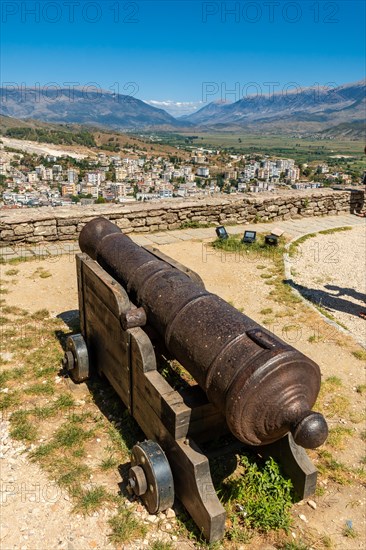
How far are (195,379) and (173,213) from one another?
26.1 feet

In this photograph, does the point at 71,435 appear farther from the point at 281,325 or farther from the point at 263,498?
the point at 281,325

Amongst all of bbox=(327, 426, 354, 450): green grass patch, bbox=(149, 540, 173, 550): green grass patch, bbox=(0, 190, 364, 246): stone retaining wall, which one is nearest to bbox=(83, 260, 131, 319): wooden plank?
bbox=(149, 540, 173, 550): green grass patch

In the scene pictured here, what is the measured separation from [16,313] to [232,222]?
6.90 metres

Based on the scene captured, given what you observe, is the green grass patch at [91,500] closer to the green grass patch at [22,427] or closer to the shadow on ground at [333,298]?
the green grass patch at [22,427]

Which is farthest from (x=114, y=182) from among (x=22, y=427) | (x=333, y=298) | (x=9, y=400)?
(x=22, y=427)

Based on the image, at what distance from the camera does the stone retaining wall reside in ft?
29.2

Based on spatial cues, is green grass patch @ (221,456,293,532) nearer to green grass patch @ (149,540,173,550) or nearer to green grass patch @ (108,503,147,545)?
green grass patch @ (149,540,173,550)

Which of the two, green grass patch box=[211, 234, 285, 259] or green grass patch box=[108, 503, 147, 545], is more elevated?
green grass patch box=[211, 234, 285, 259]

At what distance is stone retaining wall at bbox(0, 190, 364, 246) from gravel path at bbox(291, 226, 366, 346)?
174cm

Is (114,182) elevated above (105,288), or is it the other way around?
(114,182)

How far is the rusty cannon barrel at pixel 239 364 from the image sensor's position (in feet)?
7.88

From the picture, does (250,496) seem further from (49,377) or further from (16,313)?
(16,313)

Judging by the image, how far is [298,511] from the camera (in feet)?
10.5

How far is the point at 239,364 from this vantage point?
255cm
